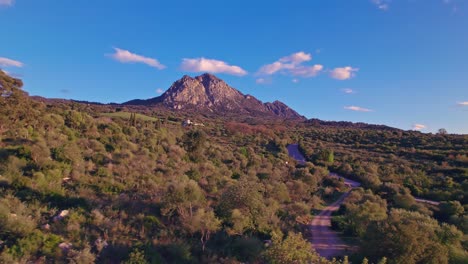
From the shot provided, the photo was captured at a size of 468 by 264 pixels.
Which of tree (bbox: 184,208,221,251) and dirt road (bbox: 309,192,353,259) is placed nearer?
tree (bbox: 184,208,221,251)

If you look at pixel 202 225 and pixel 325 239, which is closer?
pixel 202 225

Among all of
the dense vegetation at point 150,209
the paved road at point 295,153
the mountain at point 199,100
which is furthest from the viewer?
the mountain at point 199,100

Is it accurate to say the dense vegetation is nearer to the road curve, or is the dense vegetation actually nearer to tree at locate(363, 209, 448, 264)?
tree at locate(363, 209, 448, 264)

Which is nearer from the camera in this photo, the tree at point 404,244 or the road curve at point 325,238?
the tree at point 404,244

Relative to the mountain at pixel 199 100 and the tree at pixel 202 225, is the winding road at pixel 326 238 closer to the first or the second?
the tree at pixel 202 225

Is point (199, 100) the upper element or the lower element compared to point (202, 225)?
upper

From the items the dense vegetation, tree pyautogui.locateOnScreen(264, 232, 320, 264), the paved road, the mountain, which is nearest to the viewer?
tree pyautogui.locateOnScreen(264, 232, 320, 264)

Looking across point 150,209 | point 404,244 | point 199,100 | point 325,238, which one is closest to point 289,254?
point 404,244

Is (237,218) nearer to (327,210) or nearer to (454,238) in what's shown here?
(454,238)

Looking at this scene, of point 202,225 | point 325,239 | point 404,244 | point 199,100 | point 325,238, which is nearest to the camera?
point 404,244

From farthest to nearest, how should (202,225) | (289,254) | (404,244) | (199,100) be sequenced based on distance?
(199,100)
(202,225)
(404,244)
(289,254)

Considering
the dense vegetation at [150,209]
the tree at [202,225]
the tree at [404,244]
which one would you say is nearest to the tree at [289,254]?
the dense vegetation at [150,209]

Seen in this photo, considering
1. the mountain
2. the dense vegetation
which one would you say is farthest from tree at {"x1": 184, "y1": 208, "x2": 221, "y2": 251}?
the mountain

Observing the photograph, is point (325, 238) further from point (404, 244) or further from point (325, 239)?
point (404, 244)
